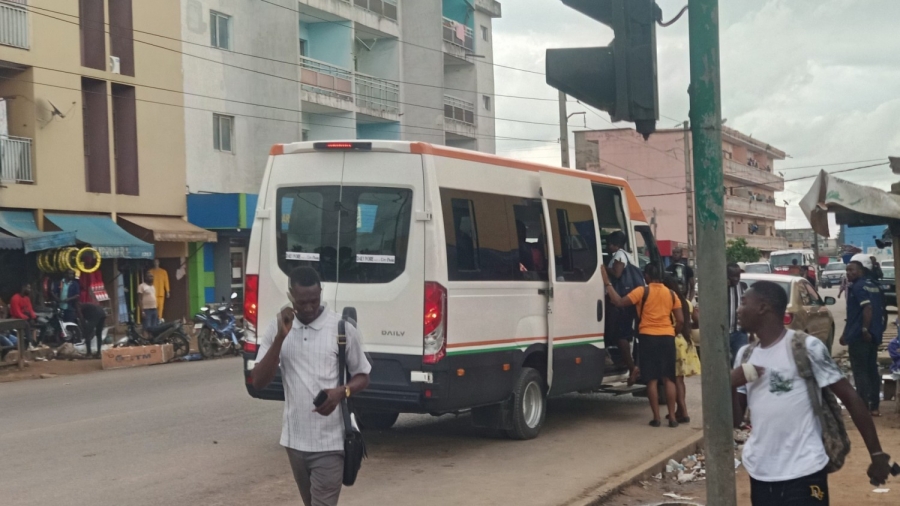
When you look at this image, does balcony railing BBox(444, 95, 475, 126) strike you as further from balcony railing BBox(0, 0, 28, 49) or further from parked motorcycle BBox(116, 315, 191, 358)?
parked motorcycle BBox(116, 315, 191, 358)

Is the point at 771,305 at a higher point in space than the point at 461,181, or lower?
lower

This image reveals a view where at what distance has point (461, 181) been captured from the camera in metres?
9.41

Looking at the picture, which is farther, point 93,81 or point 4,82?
point 93,81

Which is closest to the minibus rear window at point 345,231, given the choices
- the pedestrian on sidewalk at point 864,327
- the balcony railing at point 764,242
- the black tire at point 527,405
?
the black tire at point 527,405

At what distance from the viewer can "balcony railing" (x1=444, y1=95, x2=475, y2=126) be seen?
154ft

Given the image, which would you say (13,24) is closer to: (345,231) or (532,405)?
(345,231)

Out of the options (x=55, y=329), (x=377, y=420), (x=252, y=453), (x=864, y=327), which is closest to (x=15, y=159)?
(x=55, y=329)

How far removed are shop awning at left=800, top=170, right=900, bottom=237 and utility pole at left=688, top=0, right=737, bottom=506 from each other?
5363 mm

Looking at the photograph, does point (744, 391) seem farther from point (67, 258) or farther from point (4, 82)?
point (4, 82)

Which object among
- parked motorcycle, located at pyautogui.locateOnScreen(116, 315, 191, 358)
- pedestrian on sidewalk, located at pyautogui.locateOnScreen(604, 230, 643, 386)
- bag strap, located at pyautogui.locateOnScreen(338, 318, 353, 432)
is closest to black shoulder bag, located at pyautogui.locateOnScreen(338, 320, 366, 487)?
bag strap, located at pyautogui.locateOnScreen(338, 318, 353, 432)

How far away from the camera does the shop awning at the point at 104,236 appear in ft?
83.4

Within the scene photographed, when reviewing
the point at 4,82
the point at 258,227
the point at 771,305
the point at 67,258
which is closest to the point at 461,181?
the point at 258,227

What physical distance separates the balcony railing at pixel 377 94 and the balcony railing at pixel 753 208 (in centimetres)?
5729

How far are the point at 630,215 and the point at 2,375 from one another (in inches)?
475
